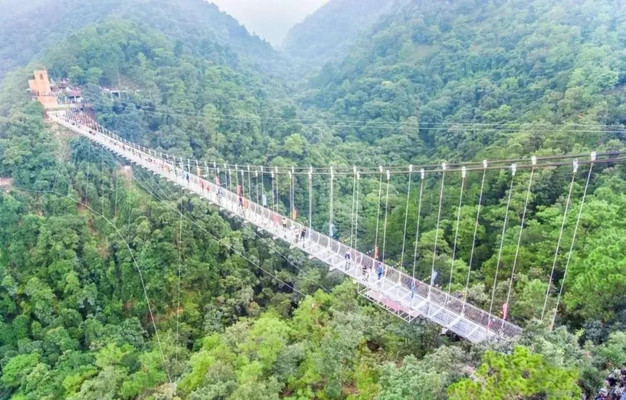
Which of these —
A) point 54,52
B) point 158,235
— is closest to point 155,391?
point 158,235

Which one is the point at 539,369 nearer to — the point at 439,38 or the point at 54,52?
the point at 54,52

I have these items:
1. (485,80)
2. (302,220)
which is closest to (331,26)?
(485,80)

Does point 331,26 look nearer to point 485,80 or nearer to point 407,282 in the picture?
point 485,80

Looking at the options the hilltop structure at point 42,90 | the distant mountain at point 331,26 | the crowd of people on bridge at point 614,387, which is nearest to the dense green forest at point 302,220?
the crowd of people on bridge at point 614,387

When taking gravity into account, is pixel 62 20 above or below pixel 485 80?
above

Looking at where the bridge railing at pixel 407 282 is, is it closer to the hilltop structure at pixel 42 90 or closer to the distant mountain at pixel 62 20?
the hilltop structure at pixel 42 90

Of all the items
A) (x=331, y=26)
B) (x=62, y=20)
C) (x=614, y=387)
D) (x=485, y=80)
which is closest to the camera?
(x=614, y=387)

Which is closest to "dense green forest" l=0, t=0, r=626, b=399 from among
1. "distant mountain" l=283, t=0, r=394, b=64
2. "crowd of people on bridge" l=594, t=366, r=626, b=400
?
"crowd of people on bridge" l=594, t=366, r=626, b=400
